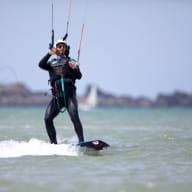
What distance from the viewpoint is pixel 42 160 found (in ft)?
34.7

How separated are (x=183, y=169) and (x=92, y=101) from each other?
127 m

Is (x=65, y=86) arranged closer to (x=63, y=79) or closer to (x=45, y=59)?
(x=63, y=79)

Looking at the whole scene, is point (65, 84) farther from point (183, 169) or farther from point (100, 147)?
point (183, 169)

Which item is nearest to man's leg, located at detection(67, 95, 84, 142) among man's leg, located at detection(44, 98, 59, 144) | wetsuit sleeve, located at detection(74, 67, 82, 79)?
man's leg, located at detection(44, 98, 59, 144)

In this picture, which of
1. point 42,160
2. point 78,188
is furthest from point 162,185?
point 42,160

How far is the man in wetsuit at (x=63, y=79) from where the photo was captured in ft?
37.9

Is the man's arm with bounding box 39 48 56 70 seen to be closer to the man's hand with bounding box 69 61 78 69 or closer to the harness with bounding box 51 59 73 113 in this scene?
the harness with bounding box 51 59 73 113

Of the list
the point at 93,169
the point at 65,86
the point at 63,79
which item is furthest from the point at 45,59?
the point at 93,169

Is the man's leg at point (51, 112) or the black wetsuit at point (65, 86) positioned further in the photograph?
the man's leg at point (51, 112)

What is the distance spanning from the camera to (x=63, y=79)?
1162cm

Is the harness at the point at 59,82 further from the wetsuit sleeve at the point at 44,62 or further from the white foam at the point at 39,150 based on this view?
the white foam at the point at 39,150

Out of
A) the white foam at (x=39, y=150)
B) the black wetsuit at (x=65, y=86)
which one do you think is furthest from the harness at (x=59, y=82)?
the white foam at (x=39, y=150)

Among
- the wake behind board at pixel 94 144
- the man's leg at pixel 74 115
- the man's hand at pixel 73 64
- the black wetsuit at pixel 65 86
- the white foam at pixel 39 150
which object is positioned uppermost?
the man's hand at pixel 73 64

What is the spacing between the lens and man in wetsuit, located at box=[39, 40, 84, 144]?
11547 mm
